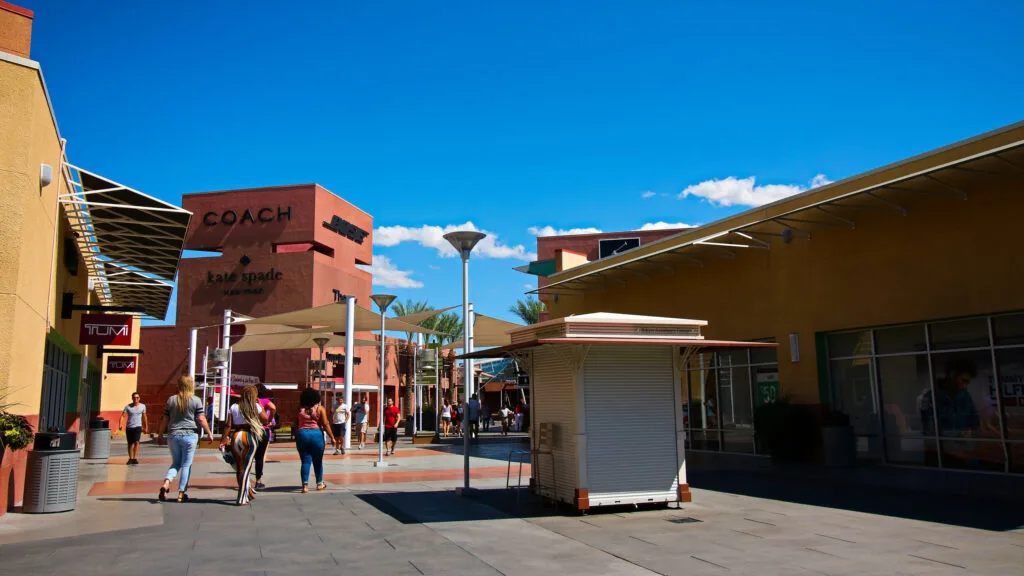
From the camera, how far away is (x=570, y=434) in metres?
9.80

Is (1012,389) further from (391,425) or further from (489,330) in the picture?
(489,330)

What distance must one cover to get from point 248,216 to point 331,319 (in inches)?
837

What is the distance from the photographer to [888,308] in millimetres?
13180

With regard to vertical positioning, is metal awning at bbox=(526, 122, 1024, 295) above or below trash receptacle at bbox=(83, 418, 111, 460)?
above

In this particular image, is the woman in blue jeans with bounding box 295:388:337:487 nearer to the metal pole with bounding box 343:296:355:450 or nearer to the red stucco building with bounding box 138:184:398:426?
the metal pole with bounding box 343:296:355:450

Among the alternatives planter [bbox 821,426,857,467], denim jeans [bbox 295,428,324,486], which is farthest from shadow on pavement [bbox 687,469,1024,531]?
denim jeans [bbox 295,428,324,486]

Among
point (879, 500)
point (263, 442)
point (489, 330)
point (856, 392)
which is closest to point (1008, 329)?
point (856, 392)

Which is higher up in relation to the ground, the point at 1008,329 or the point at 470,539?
the point at 1008,329

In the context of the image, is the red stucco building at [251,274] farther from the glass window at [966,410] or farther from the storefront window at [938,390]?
the glass window at [966,410]

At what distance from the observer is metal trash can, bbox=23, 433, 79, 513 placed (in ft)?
31.0

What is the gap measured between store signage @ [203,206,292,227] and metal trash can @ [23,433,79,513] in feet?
108

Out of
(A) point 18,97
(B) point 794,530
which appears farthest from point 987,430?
(A) point 18,97

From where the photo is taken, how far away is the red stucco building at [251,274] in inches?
1588

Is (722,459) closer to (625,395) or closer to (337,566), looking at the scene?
(625,395)
